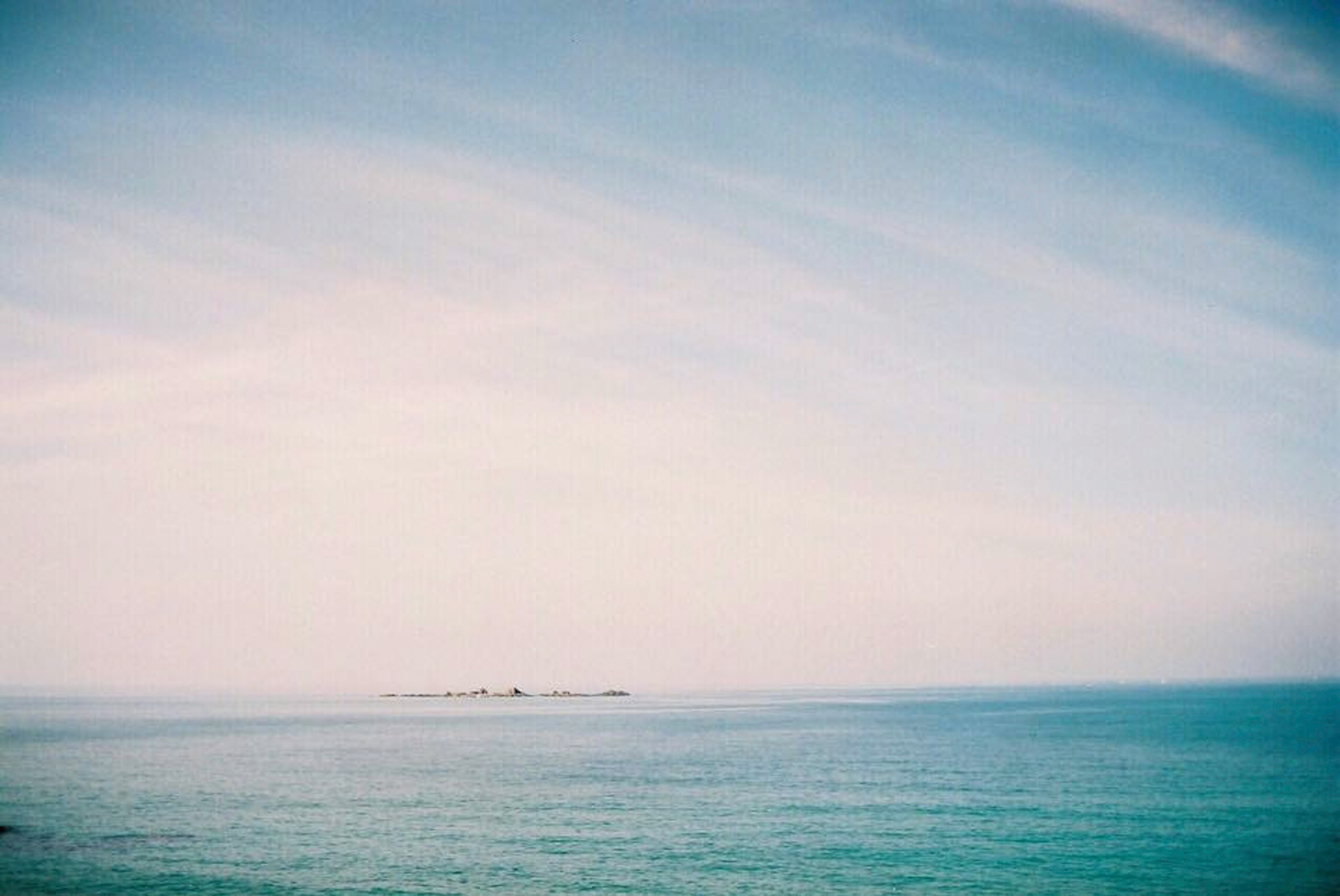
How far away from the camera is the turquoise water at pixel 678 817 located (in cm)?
4250

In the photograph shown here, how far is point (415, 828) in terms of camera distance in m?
53.8

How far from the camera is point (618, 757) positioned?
96.9m

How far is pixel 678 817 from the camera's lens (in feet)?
189

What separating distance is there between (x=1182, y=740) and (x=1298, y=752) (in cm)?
1696


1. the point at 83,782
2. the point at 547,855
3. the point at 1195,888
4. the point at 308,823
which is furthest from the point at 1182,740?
the point at 83,782

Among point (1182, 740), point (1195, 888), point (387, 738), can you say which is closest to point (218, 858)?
point (1195, 888)

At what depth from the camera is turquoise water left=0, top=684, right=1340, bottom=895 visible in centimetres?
→ 4250

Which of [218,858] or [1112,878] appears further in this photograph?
[218,858]

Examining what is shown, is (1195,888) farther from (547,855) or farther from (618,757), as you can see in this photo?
(618,757)

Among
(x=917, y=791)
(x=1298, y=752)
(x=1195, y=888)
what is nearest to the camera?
(x=1195, y=888)

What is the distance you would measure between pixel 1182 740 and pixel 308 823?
10033 centimetres

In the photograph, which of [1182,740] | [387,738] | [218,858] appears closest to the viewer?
[218,858]

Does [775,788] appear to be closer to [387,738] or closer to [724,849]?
[724,849]

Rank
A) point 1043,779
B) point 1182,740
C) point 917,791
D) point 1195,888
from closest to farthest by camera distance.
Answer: point 1195,888 → point 917,791 → point 1043,779 → point 1182,740
